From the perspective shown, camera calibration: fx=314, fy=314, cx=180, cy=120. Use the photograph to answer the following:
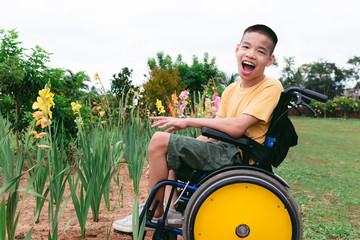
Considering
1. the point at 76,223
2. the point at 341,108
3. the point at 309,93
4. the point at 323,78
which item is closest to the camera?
the point at 309,93

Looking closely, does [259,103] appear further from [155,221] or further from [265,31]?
[155,221]

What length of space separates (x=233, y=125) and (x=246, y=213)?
44 centimetres

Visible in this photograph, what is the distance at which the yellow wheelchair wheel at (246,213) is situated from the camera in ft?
5.02

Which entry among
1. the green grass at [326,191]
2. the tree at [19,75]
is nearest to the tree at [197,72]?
the green grass at [326,191]

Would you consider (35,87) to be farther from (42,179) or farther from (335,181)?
(335,181)

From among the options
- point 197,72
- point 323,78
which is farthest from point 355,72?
point 197,72

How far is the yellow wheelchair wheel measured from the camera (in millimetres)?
1531

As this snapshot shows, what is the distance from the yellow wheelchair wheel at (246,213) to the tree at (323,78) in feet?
154

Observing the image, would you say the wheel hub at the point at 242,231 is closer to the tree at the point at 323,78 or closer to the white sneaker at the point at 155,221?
the white sneaker at the point at 155,221

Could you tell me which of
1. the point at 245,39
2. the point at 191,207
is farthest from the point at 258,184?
the point at 245,39

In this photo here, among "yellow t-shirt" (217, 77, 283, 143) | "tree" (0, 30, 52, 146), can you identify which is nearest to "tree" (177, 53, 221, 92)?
"tree" (0, 30, 52, 146)

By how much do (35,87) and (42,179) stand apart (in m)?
1.97

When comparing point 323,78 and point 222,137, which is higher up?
point 323,78

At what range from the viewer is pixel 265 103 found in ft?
5.48
